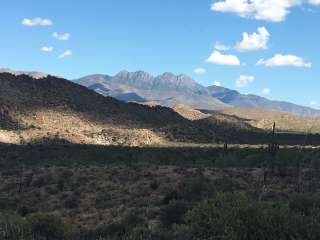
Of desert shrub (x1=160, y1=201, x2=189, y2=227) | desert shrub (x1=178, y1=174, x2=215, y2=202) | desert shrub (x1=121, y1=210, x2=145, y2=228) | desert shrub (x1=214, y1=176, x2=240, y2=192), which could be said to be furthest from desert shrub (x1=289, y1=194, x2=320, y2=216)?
desert shrub (x1=214, y1=176, x2=240, y2=192)

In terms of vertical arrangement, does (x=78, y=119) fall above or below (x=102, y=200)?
above

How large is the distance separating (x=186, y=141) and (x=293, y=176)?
66405mm

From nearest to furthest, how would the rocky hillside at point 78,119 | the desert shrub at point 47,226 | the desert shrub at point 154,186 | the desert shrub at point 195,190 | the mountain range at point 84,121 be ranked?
the desert shrub at point 47,226
the desert shrub at point 195,190
the desert shrub at point 154,186
the rocky hillside at point 78,119
the mountain range at point 84,121

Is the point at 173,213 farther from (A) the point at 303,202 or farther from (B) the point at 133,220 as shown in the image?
(A) the point at 303,202

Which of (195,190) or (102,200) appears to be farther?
(102,200)

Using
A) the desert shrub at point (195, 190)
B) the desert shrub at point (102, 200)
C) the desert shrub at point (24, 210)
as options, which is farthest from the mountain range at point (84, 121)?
the desert shrub at point (195, 190)

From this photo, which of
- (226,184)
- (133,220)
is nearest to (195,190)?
(226,184)

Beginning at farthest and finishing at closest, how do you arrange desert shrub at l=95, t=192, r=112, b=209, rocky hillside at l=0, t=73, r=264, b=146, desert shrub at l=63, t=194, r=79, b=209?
rocky hillside at l=0, t=73, r=264, b=146 < desert shrub at l=63, t=194, r=79, b=209 < desert shrub at l=95, t=192, r=112, b=209

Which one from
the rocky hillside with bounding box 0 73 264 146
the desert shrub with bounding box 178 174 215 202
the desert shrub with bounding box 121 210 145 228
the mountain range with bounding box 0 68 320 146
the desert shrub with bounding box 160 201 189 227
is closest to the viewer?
the desert shrub with bounding box 160 201 189 227

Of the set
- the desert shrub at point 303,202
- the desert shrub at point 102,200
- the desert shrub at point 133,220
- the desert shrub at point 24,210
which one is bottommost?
the desert shrub at point 24,210

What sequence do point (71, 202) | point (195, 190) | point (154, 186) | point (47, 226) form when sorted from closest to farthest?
point (47, 226)
point (195, 190)
point (71, 202)
point (154, 186)

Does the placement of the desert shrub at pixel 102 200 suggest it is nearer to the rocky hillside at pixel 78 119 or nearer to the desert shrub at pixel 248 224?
the desert shrub at pixel 248 224

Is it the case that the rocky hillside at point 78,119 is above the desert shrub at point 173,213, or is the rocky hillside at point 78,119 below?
above

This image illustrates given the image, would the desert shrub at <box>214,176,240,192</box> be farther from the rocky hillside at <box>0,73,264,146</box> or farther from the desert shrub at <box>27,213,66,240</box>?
the rocky hillside at <box>0,73,264,146</box>
